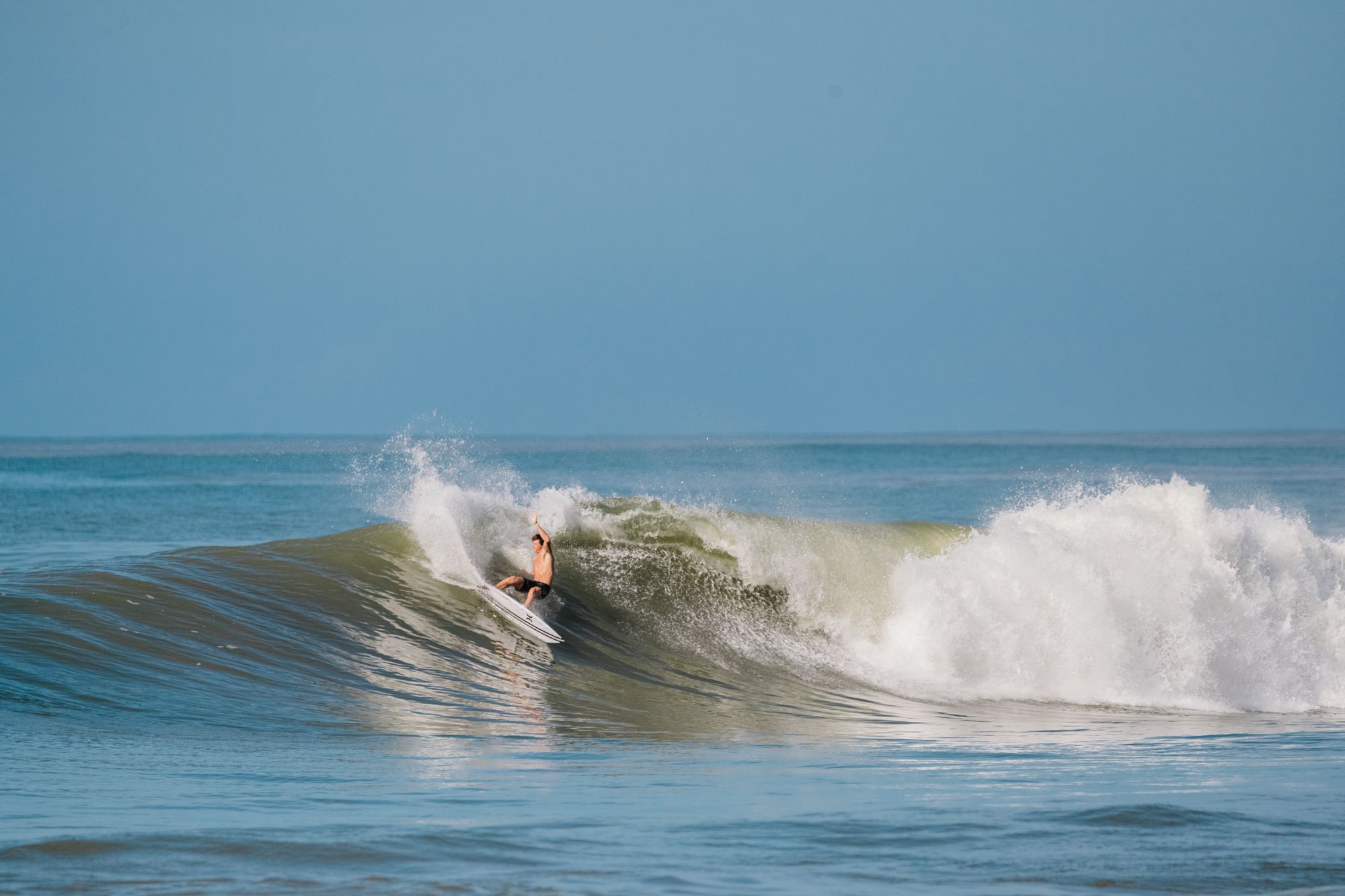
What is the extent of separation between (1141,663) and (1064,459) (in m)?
74.7

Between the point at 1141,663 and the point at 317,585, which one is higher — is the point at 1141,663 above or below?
below

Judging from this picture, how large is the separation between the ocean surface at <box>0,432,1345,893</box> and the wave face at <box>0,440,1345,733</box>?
4cm

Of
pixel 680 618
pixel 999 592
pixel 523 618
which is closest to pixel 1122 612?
pixel 999 592

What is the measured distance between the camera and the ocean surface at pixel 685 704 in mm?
5539

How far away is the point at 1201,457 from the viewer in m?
76.6

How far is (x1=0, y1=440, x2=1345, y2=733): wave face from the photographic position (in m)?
10.0

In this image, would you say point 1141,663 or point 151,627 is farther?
point 1141,663

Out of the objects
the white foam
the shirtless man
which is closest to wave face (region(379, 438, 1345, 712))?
the white foam

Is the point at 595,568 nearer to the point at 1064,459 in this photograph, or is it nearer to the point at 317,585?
the point at 317,585

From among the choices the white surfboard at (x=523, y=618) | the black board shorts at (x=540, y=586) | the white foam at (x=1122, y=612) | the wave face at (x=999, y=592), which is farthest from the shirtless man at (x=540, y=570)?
the white foam at (x=1122, y=612)

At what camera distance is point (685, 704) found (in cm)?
1131

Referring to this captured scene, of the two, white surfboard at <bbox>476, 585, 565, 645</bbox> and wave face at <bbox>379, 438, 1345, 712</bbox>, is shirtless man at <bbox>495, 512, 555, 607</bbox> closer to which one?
white surfboard at <bbox>476, 585, 565, 645</bbox>

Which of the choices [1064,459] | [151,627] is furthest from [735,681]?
[1064,459]

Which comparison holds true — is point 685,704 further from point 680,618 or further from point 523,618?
point 680,618
